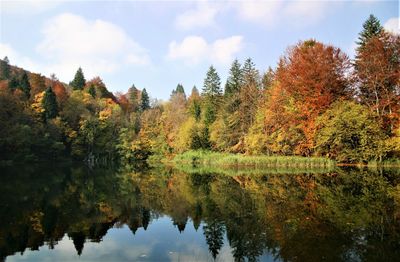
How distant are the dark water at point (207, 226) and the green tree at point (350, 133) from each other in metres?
15.4

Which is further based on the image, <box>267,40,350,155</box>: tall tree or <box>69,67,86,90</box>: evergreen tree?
<box>69,67,86,90</box>: evergreen tree

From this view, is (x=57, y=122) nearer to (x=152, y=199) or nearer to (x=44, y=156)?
(x=44, y=156)

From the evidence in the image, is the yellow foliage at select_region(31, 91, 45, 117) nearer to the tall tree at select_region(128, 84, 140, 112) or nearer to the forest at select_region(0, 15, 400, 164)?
the forest at select_region(0, 15, 400, 164)

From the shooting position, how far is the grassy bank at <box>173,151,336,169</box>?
35.6 metres

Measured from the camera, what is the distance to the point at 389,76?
32875 millimetres

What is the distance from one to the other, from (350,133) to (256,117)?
1368 cm

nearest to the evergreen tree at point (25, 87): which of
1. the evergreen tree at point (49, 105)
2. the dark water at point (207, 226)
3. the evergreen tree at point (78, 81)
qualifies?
the evergreen tree at point (49, 105)

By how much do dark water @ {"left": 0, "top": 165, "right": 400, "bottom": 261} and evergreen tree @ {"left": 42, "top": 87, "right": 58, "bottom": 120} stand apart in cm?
4076

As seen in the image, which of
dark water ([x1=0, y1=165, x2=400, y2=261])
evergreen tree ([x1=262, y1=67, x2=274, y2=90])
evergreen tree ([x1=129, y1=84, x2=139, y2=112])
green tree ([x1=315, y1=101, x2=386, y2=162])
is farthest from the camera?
evergreen tree ([x1=129, y1=84, x2=139, y2=112])

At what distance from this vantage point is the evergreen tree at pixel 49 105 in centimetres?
5622

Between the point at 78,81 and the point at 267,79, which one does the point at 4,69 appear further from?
the point at 267,79

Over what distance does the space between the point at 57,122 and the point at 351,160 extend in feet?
138

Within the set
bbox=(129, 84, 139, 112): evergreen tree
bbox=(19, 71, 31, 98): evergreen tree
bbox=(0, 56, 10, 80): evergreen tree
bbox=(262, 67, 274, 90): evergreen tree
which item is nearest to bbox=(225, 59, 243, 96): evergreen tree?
bbox=(262, 67, 274, 90): evergreen tree

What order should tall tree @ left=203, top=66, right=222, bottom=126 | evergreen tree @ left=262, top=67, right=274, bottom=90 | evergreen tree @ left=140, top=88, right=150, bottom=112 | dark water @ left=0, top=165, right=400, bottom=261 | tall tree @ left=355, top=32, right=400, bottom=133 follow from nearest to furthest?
dark water @ left=0, top=165, right=400, bottom=261
tall tree @ left=355, top=32, right=400, bottom=133
evergreen tree @ left=262, top=67, right=274, bottom=90
tall tree @ left=203, top=66, right=222, bottom=126
evergreen tree @ left=140, top=88, right=150, bottom=112
